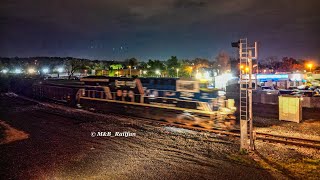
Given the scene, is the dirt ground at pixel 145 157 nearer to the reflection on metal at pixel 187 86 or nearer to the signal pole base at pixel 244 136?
the signal pole base at pixel 244 136

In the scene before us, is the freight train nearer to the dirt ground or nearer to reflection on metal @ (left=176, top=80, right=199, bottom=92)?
reflection on metal @ (left=176, top=80, right=199, bottom=92)

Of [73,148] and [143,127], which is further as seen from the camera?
[143,127]

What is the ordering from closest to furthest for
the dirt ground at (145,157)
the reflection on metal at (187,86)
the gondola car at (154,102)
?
the dirt ground at (145,157) < the gondola car at (154,102) < the reflection on metal at (187,86)

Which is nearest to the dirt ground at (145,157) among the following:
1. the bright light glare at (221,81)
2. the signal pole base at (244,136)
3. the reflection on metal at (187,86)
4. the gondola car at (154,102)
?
the signal pole base at (244,136)

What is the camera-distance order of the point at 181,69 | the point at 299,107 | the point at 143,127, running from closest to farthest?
the point at 143,127 → the point at 299,107 → the point at 181,69

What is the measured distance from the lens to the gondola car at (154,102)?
15.6m

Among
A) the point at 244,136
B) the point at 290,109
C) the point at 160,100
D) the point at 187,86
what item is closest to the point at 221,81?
the point at 290,109

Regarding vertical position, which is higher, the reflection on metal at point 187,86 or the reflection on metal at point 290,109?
the reflection on metal at point 187,86

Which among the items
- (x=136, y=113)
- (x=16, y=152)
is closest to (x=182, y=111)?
(x=136, y=113)

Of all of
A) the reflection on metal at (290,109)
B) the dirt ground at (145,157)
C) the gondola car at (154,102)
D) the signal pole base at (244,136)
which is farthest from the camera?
the reflection on metal at (290,109)

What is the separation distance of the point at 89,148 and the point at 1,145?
14.8 ft

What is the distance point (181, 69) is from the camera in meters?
77.7

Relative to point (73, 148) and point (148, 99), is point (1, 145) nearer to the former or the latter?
point (73, 148)

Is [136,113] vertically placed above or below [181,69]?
below
